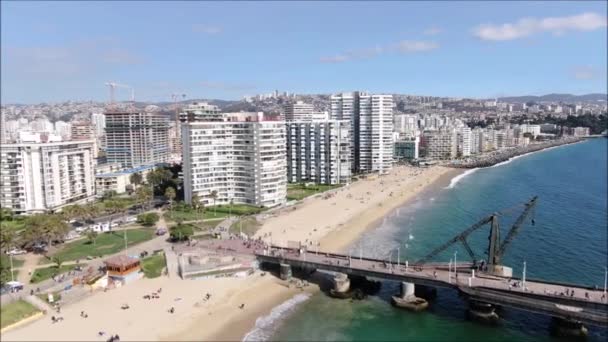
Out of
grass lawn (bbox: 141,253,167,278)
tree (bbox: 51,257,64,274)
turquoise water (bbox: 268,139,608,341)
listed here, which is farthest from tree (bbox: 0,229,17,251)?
turquoise water (bbox: 268,139,608,341)

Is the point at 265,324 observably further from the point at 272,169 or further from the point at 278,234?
the point at 272,169

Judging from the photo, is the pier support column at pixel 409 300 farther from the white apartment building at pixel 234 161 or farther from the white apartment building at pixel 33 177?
the white apartment building at pixel 33 177

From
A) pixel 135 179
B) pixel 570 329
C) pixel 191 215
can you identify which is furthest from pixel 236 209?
pixel 570 329

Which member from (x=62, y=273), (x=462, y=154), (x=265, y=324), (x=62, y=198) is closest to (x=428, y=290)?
(x=265, y=324)

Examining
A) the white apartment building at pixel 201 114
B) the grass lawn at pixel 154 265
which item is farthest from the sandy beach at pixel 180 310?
the white apartment building at pixel 201 114

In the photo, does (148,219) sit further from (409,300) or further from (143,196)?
(409,300)

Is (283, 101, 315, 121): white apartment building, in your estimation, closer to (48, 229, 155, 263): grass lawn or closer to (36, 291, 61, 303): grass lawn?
(48, 229, 155, 263): grass lawn

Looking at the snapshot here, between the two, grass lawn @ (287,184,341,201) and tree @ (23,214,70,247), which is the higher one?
tree @ (23,214,70,247)
